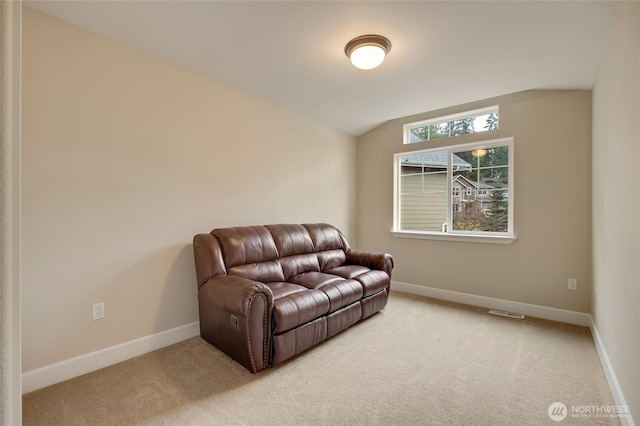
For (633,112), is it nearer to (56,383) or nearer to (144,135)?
(144,135)

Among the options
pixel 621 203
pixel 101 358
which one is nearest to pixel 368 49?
pixel 621 203

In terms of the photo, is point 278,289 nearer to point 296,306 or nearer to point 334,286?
point 296,306

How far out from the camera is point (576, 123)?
304cm

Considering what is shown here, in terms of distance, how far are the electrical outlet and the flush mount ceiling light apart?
269 cm

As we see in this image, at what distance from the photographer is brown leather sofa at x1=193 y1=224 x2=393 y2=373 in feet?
7.10

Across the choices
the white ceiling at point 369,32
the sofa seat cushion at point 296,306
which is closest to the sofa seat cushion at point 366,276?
the sofa seat cushion at point 296,306

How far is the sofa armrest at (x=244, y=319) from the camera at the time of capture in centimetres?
211

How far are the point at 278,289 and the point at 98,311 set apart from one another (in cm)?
134

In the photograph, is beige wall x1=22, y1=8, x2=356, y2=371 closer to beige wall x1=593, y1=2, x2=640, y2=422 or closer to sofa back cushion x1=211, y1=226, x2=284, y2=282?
sofa back cushion x1=211, y1=226, x2=284, y2=282

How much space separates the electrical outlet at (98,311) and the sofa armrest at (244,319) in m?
0.79

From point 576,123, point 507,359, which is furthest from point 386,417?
point 576,123

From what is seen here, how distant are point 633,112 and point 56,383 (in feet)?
12.7

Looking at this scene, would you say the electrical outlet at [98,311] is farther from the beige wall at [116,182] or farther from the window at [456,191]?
the window at [456,191]

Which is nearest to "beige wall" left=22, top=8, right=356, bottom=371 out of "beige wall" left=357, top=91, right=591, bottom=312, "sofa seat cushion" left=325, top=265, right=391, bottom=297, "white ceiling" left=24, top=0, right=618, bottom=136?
"white ceiling" left=24, top=0, right=618, bottom=136
